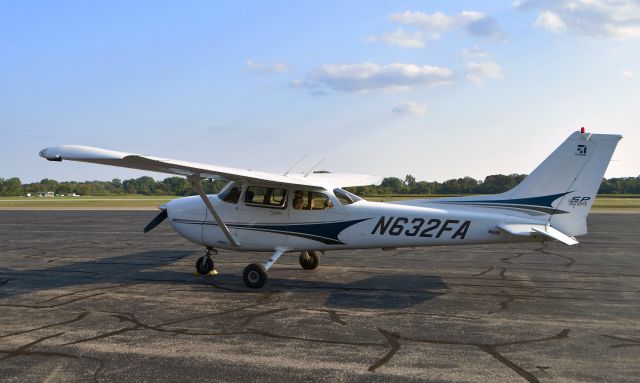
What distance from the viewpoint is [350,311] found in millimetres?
8367

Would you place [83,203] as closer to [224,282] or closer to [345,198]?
[224,282]

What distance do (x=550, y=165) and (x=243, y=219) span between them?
622 cm

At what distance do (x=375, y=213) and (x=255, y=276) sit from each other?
8.70 feet

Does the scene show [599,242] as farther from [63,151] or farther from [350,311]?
[63,151]

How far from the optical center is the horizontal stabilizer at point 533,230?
30.3ft

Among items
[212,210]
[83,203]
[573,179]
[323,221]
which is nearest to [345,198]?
[323,221]

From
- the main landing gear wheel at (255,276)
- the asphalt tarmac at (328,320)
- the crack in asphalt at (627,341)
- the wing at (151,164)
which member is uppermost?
the wing at (151,164)

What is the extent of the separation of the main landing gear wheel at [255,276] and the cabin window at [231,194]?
5.65ft

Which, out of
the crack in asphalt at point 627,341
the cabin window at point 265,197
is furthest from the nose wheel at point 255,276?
the crack in asphalt at point 627,341

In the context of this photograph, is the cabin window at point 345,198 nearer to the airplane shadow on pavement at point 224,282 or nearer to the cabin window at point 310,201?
the cabin window at point 310,201

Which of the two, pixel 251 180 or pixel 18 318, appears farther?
pixel 251 180

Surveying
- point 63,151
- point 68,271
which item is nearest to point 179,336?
point 63,151

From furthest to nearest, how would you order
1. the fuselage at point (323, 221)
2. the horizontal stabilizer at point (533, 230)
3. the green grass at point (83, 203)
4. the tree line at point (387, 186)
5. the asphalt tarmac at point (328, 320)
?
the tree line at point (387, 186)
the green grass at point (83, 203)
the fuselage at point (323, 221)
the horizontal stabilizer at point (533, 230)
the asphalt tarmac at point (328, 320)

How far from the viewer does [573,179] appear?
32.8ft
